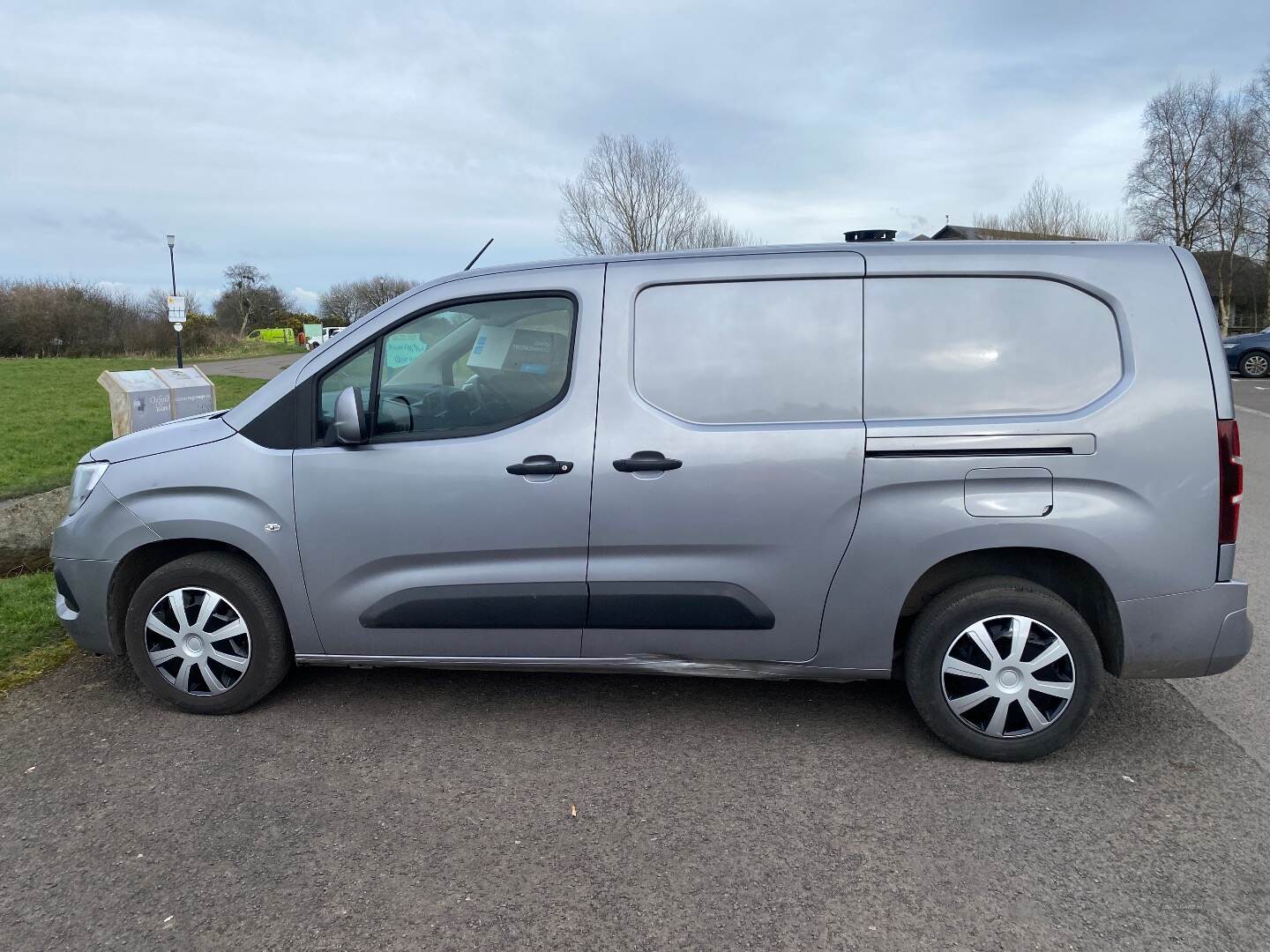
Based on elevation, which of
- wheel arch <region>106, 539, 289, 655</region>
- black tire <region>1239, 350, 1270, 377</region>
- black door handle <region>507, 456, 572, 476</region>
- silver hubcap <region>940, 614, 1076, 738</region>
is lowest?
silver hubcap <region>940, 614, 1076, 738</region>

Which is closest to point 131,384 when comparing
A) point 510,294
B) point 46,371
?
point 510,294

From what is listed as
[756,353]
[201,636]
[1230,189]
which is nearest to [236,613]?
[201,636]

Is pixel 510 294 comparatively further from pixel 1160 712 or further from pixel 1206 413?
pixel 1160 712

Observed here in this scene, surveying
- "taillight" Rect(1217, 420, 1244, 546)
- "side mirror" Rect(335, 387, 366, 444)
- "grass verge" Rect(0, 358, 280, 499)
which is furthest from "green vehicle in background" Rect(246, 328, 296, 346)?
"taillight" Rect(1217, 420, 1244, 546)

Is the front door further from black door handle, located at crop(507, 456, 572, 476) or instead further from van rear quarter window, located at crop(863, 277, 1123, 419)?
van rear quarter window, located at crop(863, 277, 1123, 419)

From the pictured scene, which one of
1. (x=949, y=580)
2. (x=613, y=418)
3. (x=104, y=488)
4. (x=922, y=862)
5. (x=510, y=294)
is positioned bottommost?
(x=922, y=862)

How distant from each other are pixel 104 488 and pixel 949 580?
358 cm

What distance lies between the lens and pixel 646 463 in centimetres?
354

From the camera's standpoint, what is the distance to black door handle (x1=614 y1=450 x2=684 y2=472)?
3.53 metres

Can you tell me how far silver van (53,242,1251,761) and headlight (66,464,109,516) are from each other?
36mm

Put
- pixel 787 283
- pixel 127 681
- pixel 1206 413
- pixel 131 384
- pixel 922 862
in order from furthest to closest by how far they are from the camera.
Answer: pixel 131 384 < pixel 127 681 < pixel 787 283 < pixel 1206 413 < pixel 922 862

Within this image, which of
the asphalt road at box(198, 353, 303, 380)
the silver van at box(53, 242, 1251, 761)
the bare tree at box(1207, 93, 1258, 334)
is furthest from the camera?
the bare tree at box(1207, 93, 1258, 334)

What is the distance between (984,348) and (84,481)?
12.6 ft

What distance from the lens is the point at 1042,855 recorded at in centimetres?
291
